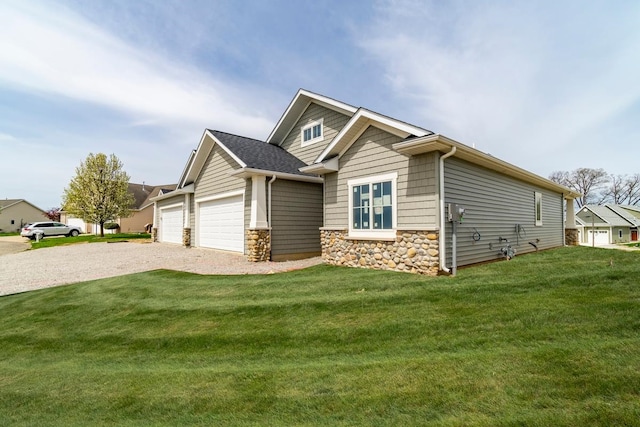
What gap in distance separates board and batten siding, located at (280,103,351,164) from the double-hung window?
5.9 inches

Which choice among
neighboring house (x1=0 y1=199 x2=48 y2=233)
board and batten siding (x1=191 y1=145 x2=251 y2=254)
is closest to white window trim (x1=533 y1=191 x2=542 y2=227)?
board and batten siding (x1=191 y1=145 x2=251 y2=254)

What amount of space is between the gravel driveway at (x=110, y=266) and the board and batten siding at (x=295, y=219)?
0.81 metres

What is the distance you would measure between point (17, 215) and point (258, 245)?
205 ft

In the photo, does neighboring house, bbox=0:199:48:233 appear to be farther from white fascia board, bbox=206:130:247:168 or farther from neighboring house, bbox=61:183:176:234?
white fascia board, bbox=206:130:247:168

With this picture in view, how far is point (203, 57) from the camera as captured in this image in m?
11.5

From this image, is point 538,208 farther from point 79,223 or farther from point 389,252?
point 79,223

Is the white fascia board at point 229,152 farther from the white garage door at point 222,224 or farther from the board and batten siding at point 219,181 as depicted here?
the white garage door at point 222,224

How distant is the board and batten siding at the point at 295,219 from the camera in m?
11.3

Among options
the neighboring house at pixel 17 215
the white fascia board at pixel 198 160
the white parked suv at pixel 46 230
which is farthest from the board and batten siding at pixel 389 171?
the neighboring house at pixel 17 215

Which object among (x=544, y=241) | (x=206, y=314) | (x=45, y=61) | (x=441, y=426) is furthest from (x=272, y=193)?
(x=544, y=241)

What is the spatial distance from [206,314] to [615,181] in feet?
199

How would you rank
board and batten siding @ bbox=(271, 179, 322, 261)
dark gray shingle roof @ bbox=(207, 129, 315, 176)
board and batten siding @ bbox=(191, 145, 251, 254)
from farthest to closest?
board and batten siding @ bbox=(191, 145, 251, 254) → dark gray shingle roof @ bbox=(207, 129, 315, 176) → board and batten siding @ bbox=(271, 179, 322, 261)

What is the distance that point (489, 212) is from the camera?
9.41 m

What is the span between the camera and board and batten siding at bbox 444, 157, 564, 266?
796 cm
